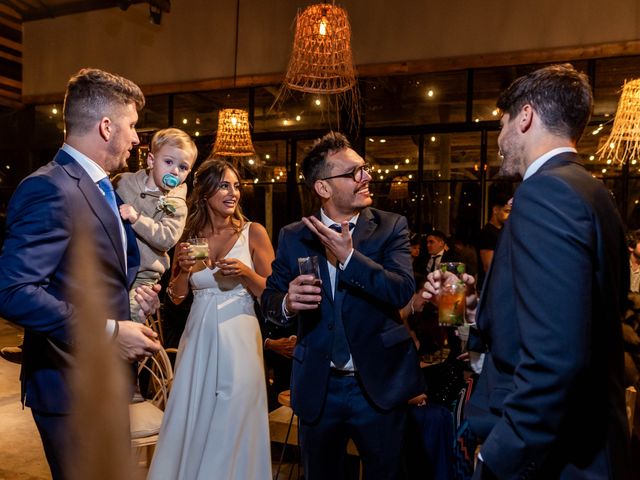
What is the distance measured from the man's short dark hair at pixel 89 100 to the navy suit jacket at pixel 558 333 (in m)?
1.49

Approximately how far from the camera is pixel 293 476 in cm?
384

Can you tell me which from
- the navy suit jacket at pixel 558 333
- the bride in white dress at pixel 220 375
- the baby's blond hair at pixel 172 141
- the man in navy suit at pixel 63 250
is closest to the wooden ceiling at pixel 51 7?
the baby's blond hair at pixel 172 141

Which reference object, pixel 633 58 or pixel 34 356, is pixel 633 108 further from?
pixel 34 356

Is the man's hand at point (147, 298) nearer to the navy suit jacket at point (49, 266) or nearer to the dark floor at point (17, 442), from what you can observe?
the navy suit jacket at point (49, 266)

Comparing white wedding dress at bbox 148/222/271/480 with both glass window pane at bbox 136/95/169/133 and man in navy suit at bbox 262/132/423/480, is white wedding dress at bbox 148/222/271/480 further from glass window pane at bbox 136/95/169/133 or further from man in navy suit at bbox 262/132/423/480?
glass window pane at bbox 136/95/169/133

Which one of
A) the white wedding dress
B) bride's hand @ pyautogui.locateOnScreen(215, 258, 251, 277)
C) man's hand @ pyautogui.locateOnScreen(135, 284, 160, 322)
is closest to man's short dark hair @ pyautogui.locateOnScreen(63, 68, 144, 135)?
man's hand @ pyautogui.locateOnScreen(135, 284, 160, 322)

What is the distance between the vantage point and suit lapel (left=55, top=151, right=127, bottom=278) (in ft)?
6.23

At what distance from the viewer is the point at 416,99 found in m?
6.86

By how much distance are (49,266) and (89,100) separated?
0.68 metres

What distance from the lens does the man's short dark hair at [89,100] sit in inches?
81.2

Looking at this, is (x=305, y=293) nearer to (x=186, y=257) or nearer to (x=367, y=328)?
(x=367, y=328)

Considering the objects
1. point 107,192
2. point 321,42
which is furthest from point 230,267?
point 321,42

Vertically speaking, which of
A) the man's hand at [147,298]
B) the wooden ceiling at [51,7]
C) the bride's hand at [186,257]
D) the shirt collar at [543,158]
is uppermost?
the wooden ceiling at [51,7]

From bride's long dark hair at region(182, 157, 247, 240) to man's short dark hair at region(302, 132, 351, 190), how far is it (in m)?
0.82
